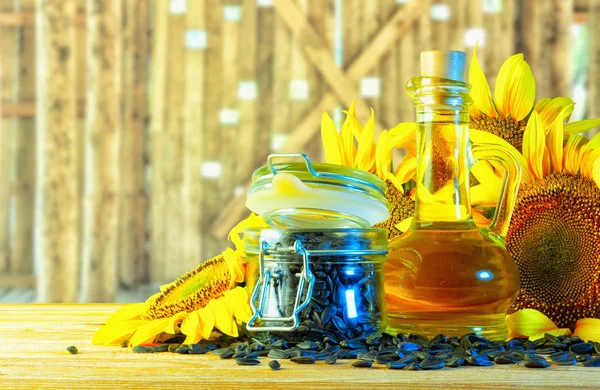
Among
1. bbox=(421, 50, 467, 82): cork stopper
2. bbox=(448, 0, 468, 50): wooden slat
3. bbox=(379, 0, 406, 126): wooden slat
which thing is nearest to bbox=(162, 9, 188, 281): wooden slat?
Answer: bbox=(379, 0, 406, 126): wooden slat

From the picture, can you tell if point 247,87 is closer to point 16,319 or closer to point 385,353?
point 16,319

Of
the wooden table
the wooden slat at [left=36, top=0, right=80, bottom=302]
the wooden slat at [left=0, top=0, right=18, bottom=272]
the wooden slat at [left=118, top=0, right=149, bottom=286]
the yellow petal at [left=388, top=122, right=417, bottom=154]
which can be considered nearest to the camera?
the wooden table

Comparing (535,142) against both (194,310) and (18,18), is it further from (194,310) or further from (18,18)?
(18,18)

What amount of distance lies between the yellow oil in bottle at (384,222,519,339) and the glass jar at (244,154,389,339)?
1.2 inches

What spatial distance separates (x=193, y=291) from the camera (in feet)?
2.75

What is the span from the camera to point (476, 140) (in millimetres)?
860

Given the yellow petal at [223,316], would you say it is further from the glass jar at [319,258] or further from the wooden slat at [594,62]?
the wooden slat at [594,62]

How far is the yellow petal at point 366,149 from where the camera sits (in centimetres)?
91

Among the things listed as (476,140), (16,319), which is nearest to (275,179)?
(476,140)

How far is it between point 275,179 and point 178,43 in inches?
119

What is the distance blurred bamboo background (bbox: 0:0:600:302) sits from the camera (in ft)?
11.7

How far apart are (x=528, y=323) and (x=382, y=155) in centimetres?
23

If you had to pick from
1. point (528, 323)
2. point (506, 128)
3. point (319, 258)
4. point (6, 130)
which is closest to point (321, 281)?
point (319, 258)

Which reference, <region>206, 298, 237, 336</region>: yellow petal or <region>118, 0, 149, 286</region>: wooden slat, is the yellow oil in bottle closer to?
<region>206, 298, 237, 336</region>: yellow petal
